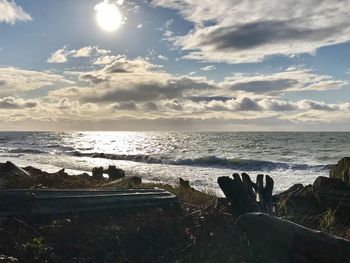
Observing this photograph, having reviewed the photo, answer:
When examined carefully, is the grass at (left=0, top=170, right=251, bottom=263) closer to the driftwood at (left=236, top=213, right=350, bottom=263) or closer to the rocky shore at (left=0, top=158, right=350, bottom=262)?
the rocky shore at (left=0, top=158, right=350, bottom=262)

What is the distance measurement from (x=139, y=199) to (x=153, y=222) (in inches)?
44.6

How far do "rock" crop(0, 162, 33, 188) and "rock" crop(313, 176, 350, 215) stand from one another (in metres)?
6.72

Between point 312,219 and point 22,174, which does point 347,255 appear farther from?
point 22,174

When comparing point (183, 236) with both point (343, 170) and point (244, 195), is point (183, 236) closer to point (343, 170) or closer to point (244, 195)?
point (244, 195)

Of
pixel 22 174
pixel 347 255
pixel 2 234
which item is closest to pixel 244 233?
pixel 347 255

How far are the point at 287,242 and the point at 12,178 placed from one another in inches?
320

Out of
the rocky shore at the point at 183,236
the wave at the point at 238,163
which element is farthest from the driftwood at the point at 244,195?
the wave at the point at 238,163

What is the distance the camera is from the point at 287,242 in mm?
5129

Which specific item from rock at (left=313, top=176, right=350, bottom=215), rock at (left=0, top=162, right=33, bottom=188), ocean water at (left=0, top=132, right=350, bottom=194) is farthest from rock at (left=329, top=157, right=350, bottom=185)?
rock at (left=0, top=162, right=33, bottom=188)

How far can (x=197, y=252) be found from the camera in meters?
5.90

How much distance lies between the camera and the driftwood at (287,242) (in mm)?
4883

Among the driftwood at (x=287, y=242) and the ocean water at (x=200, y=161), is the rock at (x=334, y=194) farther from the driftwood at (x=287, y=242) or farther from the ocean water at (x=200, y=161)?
the ocean water at (x=200, y=161)

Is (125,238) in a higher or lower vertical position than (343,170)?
lower

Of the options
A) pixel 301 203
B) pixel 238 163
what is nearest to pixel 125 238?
pixel 301 203
